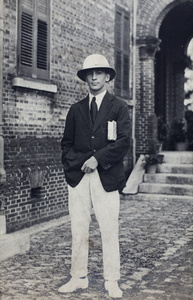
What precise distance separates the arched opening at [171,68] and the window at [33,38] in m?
7.25

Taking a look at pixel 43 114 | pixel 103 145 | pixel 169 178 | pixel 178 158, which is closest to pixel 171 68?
pixel 178 158

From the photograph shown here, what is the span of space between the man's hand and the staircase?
22.5ft

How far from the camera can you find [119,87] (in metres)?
12.0

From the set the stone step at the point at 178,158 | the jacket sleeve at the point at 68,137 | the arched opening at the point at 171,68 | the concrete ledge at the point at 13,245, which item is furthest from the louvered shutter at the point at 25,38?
the arched opening at the point at 171,68

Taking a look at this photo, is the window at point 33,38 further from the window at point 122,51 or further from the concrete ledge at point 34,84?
the window at point 122,51

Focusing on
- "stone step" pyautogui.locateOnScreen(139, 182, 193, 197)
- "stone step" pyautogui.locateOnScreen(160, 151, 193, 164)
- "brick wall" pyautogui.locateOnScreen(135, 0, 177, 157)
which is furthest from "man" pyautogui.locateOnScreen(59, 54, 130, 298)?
"brick wall" pyautogui.locateOnScreen(135, 0, 177, 157)

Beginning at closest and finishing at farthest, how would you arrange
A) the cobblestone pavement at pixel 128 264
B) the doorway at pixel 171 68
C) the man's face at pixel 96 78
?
the man's face at pixel 96 78 < the cobblestone pavement at pixel 128 264 < the doorway at pixel 171 68

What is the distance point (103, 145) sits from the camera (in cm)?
425

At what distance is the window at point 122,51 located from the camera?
458 inches

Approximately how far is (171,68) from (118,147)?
12.8m

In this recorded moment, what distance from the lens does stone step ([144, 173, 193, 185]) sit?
11.2 meters

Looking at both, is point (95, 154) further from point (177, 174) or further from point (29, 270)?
point (177, 174)

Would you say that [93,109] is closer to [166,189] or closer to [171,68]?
[166,189]

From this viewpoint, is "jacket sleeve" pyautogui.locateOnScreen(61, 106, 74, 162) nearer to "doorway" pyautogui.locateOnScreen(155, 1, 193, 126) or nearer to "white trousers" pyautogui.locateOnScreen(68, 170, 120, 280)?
"white trousers" pyautogui.locateOnScreen(68, 170, 120, 280)
